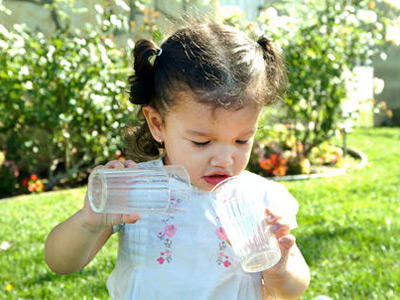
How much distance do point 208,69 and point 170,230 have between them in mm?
541

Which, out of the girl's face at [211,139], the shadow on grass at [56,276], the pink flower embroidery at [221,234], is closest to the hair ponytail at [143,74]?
the girl's face at [211,139]

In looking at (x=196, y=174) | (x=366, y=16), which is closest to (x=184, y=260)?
(x=196, y=174)

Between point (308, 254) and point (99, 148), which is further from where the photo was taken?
point (99, 148)

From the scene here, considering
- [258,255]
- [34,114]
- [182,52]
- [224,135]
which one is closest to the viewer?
[258,255]

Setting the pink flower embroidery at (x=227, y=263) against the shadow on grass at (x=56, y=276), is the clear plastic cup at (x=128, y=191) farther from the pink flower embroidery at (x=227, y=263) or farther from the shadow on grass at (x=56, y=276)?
the shadow on grass at (x=56, y=276)

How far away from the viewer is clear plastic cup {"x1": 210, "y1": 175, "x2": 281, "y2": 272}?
62.9 inches

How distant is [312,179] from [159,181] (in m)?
4.69

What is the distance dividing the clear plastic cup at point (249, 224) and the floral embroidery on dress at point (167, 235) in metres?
0.34

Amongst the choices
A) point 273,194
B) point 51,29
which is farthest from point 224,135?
point 51,29

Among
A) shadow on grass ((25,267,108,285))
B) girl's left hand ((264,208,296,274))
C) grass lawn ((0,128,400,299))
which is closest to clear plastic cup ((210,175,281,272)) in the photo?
girl's left hand ((264,208,296,274))

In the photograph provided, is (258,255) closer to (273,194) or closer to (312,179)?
(273,194)

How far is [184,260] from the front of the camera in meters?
1.93

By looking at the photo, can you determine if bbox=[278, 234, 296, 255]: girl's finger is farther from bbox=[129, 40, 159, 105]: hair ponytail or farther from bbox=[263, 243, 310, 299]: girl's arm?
bbox=[129, 40, 159, 105]: hair ponytail

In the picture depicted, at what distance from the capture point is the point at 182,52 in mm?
1938
